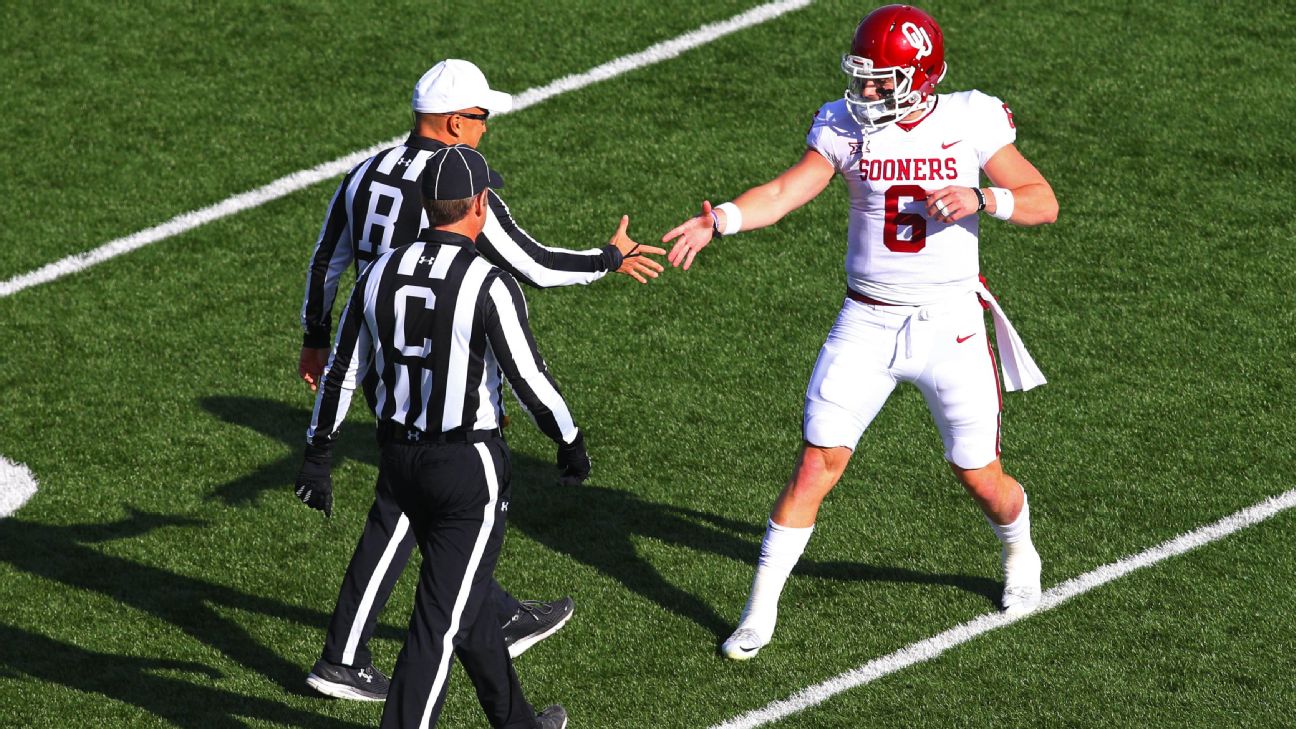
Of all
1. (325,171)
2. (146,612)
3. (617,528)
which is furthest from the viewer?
(325,171)

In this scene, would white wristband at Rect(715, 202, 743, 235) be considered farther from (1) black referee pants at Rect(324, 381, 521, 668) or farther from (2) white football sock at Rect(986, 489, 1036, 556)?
(2) white football sock at Rect(986, 489, 1036, 556)

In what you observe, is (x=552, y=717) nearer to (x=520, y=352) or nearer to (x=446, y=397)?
(x=446, y=397)

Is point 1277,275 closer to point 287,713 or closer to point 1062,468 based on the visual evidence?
point 1062,468

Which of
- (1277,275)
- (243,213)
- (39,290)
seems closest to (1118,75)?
(1277,275)

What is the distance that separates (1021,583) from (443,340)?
104 inches

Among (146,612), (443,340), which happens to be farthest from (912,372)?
(146,612)

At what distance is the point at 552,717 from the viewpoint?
6.18 metres

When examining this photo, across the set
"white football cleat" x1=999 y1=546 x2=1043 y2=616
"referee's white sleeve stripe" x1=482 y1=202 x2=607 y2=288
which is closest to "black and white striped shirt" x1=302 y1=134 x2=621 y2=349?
"referee's white sleeve stripe" x1=482 y1=202 x2=607 y2=288

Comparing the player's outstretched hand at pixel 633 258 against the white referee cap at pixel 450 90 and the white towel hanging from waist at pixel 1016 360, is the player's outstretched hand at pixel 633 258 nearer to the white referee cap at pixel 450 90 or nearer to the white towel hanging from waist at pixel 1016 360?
the white referee cap at pixel 450 90

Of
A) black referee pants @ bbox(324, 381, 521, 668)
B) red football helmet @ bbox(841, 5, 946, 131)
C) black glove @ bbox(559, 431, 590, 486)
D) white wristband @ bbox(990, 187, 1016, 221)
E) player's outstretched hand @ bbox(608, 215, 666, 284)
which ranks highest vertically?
red football helmet @ bbox(841, 5, 946, 131)

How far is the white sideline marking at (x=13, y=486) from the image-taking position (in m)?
Answer: 7.69

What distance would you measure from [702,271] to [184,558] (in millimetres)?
3216

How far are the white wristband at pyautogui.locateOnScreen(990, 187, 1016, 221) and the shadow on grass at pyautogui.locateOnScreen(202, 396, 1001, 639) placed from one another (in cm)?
162

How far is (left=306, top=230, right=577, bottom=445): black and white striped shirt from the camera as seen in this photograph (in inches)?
212
